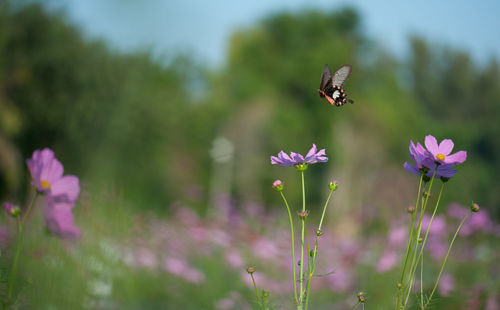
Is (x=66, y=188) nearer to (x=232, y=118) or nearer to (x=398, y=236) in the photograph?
(x=398, y=236)

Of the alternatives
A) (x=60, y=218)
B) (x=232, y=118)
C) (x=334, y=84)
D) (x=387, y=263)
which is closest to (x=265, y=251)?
(x=387, y=263)

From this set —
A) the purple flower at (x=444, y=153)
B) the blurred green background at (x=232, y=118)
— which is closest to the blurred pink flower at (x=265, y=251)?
the blurred green background at (x=232, y=118)

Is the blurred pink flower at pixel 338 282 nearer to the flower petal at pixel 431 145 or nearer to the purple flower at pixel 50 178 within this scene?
the flower petal at pixel 431 145

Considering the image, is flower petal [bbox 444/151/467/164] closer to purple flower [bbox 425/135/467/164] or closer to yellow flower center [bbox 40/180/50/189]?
purple flower [bbox 425/135/467/164]

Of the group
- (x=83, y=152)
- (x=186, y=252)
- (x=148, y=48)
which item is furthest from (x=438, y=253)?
(x=148, y=48)

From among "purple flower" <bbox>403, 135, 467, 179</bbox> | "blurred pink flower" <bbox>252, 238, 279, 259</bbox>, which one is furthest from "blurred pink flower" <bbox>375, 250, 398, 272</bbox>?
"purple flower" <bbox>403, 135, 467, 179</bbox>

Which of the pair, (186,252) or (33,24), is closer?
(186,252)

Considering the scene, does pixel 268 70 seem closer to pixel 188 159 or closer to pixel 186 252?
pixel 188 159
